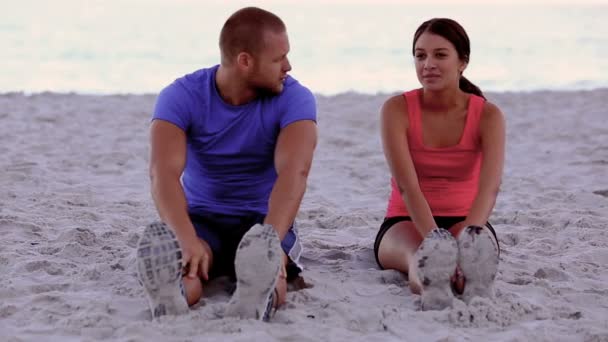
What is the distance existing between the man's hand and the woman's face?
42.6 inches

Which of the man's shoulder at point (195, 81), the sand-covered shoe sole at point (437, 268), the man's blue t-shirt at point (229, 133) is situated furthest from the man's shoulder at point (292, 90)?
the sand-covered shoe sole at point (437, 268)

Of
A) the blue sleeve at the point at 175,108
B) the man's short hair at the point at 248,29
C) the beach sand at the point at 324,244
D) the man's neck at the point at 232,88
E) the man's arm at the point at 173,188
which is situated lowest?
the beach sand at the point at 324,244

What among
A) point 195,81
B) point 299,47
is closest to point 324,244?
point 195,81

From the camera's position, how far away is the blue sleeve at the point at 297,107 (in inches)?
115

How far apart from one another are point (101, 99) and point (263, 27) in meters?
6.20

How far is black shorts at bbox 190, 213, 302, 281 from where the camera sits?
3.06 m

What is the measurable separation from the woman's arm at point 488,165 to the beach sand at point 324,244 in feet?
1.01

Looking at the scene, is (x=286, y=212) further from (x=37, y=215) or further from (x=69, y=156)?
(x=69, y=156)

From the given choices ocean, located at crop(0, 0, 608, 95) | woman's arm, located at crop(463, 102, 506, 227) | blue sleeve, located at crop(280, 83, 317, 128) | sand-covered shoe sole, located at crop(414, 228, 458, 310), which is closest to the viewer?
sand-covered shoe sole, located at crop(414, 228, 458, 310)

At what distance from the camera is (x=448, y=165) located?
10.8 ft

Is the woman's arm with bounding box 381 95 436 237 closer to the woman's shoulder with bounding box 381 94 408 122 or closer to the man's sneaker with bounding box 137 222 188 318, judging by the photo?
the woman's shoulder with bounding box 381 94 408 122

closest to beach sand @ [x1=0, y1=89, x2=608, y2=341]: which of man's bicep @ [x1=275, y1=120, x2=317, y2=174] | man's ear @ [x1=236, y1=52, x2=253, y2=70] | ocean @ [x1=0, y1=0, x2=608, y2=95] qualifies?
man's bicep @ [x1=275, y1=120, x2=317, y2=174]

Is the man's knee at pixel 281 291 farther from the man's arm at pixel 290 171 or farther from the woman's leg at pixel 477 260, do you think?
the woman's leg at pixel 477 260

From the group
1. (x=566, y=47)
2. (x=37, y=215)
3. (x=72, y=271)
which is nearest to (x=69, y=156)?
(x=37, y=215)
